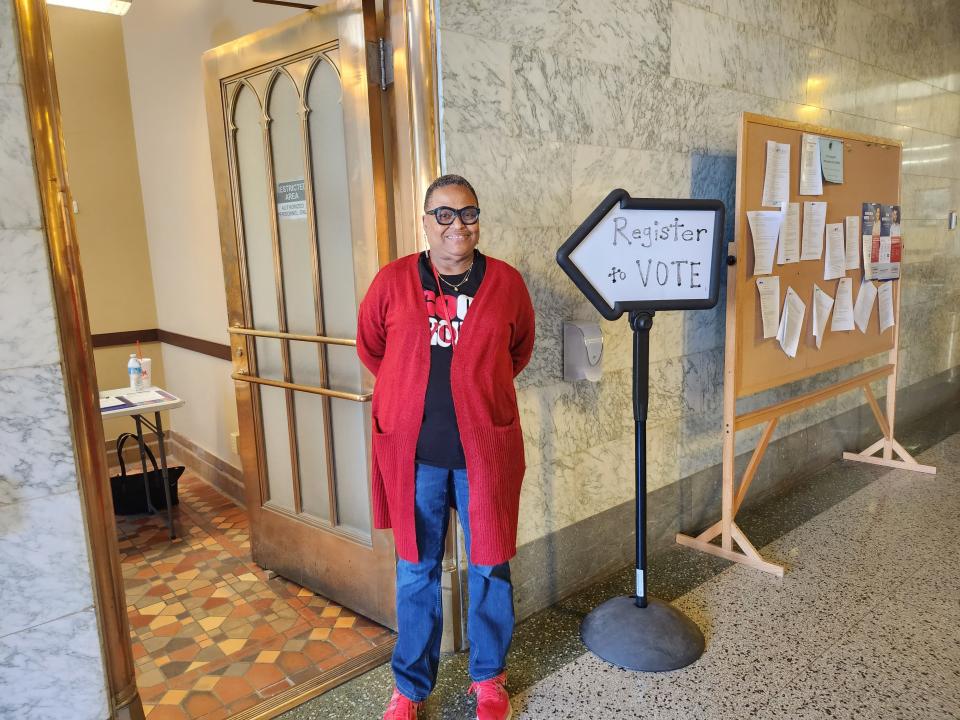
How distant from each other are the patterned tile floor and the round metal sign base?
0.77m

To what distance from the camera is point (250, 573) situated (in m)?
3.14

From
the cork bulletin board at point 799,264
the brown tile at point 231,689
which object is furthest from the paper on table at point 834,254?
the brown tile at point 231,689

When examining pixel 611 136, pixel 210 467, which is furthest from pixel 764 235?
pixel 210 467

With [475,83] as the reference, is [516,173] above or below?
below

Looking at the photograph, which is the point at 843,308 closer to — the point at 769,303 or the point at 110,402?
the point at 769,303

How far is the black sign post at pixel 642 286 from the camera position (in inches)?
83.4

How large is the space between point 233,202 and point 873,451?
12.9ft

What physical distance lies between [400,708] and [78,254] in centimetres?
150

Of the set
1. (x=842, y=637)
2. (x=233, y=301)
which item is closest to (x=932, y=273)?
(x=842, y=637)

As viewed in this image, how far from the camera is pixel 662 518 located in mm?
3105

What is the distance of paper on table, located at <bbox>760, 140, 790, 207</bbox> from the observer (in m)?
2.88

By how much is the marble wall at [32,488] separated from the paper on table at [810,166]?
9.53 feet

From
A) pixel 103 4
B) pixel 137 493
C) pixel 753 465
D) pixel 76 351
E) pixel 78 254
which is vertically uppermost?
pixel 103 4

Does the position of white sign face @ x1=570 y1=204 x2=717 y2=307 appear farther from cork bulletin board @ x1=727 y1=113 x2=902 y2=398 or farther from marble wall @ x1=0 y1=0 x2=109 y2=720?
marble wall @ x1=0 y1=0 x2=109 y2=720
